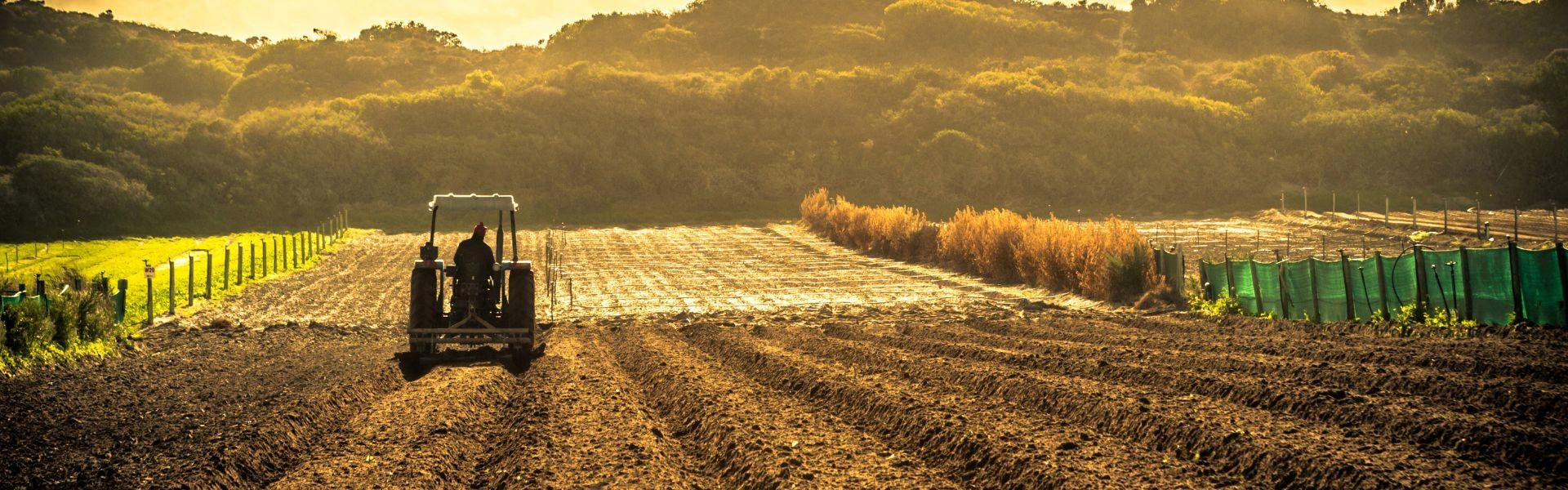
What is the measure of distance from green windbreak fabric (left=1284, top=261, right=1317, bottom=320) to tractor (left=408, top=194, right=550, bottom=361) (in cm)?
1165

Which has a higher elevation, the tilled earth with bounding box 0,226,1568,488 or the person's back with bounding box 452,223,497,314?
the person's back with bounding box 452,223,497,314

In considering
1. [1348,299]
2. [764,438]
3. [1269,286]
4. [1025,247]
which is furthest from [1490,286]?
[1025,247]

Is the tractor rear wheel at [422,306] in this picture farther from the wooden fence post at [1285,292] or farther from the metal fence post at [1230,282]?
the metal fence post at [1230,282]

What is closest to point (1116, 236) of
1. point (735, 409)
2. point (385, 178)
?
point (735, 409)

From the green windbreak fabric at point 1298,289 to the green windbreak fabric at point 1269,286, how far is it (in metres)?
0.23

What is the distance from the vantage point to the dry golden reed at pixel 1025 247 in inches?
1001

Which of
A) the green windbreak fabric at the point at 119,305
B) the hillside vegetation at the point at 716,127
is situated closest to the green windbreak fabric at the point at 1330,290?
the green windbreak fabric at the point at 119,305

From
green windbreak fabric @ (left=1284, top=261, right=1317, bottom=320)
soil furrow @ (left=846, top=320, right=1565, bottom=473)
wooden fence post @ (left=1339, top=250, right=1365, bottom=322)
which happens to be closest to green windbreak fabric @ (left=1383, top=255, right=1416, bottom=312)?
wooden fence post @ (left=1339, top=250, right=1365, bottom=322)

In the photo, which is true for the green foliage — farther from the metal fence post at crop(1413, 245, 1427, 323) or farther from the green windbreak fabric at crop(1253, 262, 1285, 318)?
the metal fence post at crop(1413, 245, 1427, 323)

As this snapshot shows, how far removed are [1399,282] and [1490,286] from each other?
147 cm

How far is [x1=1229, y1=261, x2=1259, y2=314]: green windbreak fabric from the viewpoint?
20.8 meters

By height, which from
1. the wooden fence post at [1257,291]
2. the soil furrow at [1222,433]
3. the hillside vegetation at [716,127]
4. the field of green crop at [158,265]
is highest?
the hillside vegetation at [716,127]

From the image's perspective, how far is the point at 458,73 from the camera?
108188mm

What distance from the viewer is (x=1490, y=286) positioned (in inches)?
622
